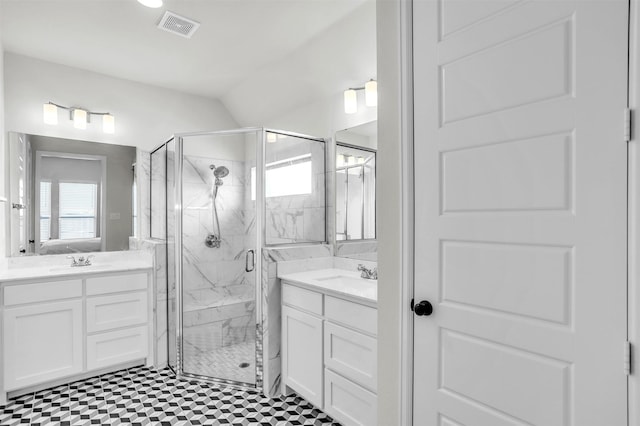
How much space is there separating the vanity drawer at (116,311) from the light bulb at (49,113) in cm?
157

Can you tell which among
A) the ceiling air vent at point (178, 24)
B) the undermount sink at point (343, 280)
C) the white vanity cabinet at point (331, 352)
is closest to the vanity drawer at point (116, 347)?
the white vanity cabinet at point (331, 352)

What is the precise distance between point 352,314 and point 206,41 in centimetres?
234

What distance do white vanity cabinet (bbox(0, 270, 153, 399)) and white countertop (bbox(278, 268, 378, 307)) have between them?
4.40 feet

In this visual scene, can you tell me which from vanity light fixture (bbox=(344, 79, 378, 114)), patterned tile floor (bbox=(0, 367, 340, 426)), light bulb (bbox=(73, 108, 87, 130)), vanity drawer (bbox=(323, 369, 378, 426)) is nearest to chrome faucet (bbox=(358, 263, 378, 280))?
vanity drawer (bbox=(323, 369, 378, 426))

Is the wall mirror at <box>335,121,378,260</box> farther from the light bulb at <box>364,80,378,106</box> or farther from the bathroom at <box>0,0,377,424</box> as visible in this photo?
the light bulb at <box>364,80,378,106</box>

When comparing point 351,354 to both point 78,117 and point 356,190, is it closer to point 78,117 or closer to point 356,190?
point 356,190

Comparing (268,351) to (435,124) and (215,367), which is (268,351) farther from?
(435,124)

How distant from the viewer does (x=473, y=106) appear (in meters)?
1.24

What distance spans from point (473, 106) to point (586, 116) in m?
0.34

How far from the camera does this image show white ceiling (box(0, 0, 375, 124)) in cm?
234

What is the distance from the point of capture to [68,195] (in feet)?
10.3

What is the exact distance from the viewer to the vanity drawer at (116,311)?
8.82ft

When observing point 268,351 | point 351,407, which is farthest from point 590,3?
point 268,351

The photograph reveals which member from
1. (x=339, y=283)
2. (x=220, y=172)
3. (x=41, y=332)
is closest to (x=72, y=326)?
(x=41, y=332)
